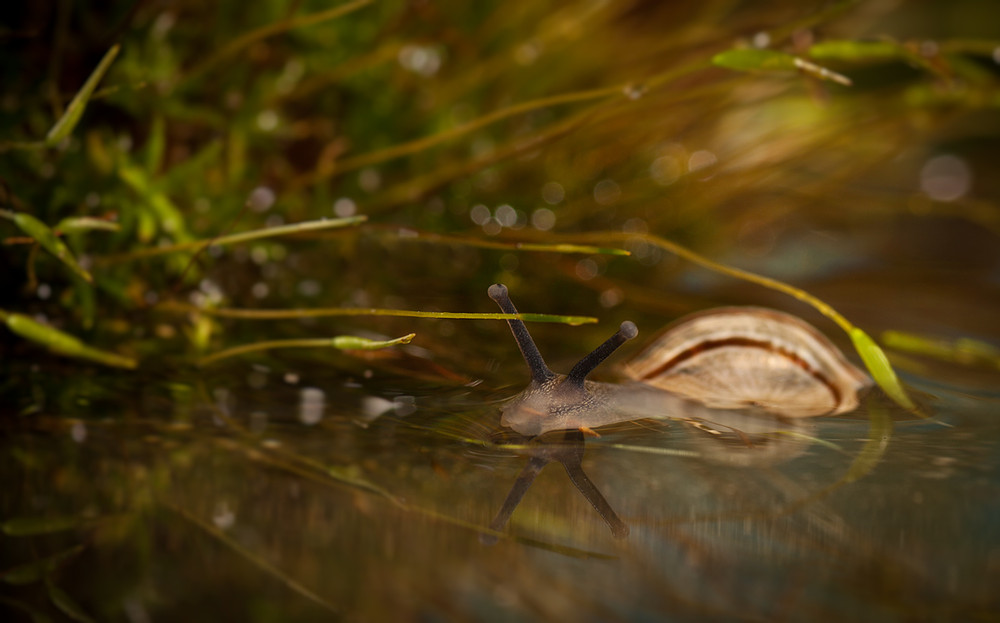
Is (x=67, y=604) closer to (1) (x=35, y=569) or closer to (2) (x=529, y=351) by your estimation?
(1) (x=35, y=569)

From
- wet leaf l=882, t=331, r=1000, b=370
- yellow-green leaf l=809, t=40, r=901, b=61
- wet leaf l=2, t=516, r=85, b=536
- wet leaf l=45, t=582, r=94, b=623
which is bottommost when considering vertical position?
wet leaf l=45, t=582, r=94, b=623

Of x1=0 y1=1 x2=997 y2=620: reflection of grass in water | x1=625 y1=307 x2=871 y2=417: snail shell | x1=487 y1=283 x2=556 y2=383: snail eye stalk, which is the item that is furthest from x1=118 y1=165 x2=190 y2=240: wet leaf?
x1=625 y1=307 x2=871 y2=417: snail shell

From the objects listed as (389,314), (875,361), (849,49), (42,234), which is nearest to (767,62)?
(849,49)

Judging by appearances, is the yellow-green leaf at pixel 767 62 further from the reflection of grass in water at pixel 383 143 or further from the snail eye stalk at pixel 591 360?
the snail eye stalk at pixel 591 360

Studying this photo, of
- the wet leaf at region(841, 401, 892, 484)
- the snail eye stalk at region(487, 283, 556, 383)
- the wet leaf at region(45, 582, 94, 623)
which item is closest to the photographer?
the wet leaf at region(45, 582, 94, 623)

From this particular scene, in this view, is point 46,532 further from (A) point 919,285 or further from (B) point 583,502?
(A) point 919,285

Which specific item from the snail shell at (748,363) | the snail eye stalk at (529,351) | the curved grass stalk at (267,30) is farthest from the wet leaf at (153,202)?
the snail shell at (748,363)

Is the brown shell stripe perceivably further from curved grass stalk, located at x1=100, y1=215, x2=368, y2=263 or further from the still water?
curved grass stalk, located at x1=100, y1=215, x2=368, y2=263
